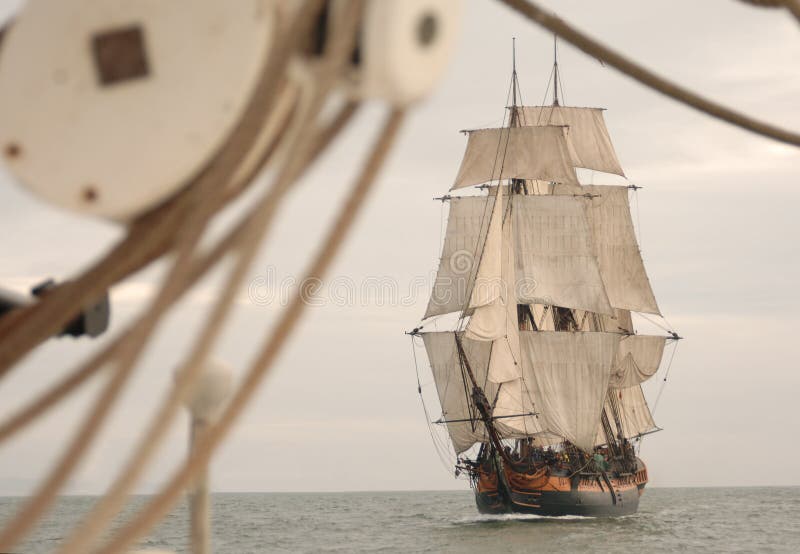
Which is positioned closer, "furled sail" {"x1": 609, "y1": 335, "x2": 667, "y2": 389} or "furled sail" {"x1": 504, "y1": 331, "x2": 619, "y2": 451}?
"furled sail" {"x1": 504, "y1": 331, "x2": 619, "y2": 451}

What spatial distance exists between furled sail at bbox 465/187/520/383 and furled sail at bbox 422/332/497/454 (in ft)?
3.08

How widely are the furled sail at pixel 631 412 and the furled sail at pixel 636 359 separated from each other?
2.14 ft

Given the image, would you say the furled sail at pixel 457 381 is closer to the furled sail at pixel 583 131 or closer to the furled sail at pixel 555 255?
the furled sail at pixel 555 255

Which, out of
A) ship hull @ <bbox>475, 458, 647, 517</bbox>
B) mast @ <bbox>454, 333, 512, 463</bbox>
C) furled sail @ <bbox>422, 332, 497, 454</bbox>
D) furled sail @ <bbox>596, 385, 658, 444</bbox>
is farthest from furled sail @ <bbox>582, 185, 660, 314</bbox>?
mast @ <bbox>454, 333, 512, 463</bbox>

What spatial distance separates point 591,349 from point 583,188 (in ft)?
21.4

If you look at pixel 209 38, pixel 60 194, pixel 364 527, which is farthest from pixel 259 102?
pixel 364 527

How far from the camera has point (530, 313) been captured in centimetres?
3841

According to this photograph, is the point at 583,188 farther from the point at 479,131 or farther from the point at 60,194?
the point at 60,194

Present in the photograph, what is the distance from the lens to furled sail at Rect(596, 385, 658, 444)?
4183 cm

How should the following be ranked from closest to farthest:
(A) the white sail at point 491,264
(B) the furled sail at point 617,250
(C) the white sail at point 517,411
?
1. (C) the white sail at point 517,411
2. (A) the white sail at point 491,264
3. (B) the furled sail at point 617,250

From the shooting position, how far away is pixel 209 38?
1.02 m

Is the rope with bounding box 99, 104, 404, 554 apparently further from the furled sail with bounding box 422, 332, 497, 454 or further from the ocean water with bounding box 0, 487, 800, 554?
the furled sail with bounding box 422, 332, 497, 454

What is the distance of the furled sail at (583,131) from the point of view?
40625 mm

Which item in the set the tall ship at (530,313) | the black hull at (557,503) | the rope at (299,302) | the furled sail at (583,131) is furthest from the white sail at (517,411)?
the rope at (299,302)
